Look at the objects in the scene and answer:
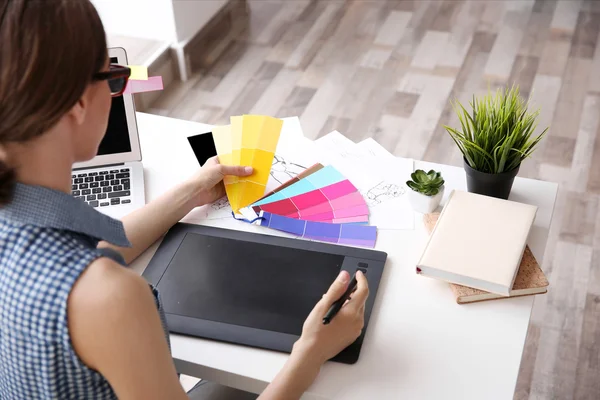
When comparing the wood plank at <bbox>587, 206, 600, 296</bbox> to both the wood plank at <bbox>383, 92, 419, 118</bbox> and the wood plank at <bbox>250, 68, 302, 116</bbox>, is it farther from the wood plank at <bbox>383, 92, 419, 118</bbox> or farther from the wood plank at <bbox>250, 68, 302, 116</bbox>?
the wood plank at <bbox>250, 68, 302, 116</bbox>

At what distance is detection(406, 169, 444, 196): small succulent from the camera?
1429mm

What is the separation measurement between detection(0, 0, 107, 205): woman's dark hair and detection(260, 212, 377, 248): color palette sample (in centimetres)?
63

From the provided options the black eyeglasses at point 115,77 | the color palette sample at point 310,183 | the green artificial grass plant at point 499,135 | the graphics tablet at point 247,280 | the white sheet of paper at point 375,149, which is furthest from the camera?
the white sheet of paper at point 375,149

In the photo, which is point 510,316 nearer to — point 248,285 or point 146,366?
point 248,285

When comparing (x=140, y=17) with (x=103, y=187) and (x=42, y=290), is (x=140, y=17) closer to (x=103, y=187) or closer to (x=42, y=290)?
(x=103, y=187)

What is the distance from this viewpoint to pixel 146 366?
35.0 inches

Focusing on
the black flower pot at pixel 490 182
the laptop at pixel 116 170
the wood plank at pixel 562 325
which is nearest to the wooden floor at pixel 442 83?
the wood plank at pixel 562 325

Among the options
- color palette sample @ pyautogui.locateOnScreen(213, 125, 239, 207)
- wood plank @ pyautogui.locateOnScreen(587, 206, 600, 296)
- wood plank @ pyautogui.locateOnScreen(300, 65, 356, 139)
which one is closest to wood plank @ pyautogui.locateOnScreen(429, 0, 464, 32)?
wood plank @ pyautogui.locateOnScreen(300, 65, 356, 139)

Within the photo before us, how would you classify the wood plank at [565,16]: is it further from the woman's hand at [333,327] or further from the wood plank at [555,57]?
the woman's hand at [333,327]

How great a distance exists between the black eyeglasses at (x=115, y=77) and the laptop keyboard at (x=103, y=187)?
18.0 inches

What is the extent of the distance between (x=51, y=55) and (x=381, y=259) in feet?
2.45

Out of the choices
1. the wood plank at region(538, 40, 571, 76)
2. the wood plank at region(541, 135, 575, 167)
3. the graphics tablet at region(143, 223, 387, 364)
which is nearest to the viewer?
the graphics tablet at region(143, 223, 387, 364)

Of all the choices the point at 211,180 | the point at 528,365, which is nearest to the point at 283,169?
the point at 211,180

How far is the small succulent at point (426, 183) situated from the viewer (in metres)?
1.43
